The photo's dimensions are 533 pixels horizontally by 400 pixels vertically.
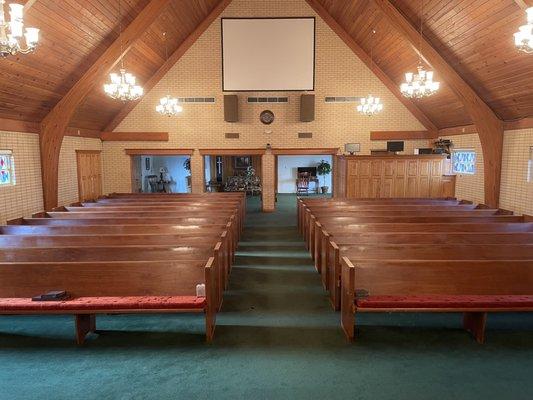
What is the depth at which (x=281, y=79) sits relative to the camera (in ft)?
37.4

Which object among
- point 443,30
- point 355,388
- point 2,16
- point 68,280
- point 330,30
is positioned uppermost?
point 330,30

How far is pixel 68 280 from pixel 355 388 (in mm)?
3066

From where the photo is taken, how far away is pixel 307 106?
1191cm

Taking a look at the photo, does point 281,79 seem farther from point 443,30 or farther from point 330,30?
point 443,30

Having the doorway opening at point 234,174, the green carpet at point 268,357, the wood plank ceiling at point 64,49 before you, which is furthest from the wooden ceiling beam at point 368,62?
the green carpet at point 268,357

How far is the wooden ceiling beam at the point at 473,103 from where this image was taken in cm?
795

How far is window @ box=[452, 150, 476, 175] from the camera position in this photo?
10.2 meters

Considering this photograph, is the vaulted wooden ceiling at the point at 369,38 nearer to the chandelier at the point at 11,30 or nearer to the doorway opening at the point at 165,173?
the chandelier at the point at 11,30

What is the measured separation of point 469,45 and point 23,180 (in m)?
9.75

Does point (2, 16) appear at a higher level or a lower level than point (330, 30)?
lower

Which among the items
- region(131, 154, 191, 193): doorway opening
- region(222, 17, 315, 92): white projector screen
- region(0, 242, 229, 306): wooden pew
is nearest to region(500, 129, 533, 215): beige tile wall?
region(222, 17, 315, 92): white projector screen

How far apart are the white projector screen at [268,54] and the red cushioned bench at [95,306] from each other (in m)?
8.98

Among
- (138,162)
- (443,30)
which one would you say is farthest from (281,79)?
(138,162)

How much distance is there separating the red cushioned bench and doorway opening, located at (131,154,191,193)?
12.6m
